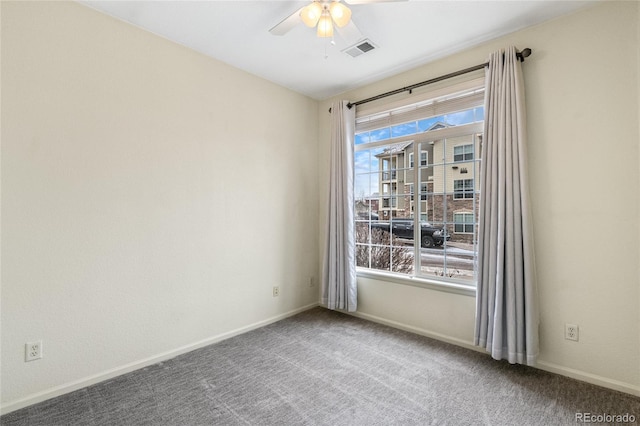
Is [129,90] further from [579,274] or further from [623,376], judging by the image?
[623,376]

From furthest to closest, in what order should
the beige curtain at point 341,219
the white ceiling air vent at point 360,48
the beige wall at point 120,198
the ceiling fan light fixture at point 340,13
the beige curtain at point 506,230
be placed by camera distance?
the beige curtain at point 341,219
the white ceiling air vent at point 360,48
the beige curtain at point 506,230
the beige wall at point 120,198
the ceiling fan light fixture at point 340,13

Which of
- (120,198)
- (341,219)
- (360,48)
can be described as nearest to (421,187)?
(341,219)

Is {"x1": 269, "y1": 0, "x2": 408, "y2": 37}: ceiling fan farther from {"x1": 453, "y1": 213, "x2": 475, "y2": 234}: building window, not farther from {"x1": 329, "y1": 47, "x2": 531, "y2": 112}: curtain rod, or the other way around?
{"x1": 453, "y1": 213, "x2": 475, "y2": 234}: building window

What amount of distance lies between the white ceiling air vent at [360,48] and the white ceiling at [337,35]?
0.06 meters

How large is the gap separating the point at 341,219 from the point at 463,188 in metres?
1.27

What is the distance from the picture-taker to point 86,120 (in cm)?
211

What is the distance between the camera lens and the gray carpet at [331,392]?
1780mm

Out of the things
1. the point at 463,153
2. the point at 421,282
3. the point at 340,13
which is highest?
the point at 340,13

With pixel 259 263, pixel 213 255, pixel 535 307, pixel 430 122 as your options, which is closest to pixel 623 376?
pixel 535 307

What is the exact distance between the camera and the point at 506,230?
7.57 ft

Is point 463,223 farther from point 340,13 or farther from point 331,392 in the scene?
point 340,13

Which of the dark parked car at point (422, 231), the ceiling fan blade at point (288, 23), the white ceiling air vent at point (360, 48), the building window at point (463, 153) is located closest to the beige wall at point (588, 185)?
the building window at point (463, 153)

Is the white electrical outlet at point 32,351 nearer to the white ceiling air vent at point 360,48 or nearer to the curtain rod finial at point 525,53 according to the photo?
the white ceiling air vent at point 360,48

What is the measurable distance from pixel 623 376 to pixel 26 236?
12.9ft
